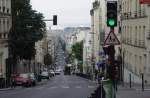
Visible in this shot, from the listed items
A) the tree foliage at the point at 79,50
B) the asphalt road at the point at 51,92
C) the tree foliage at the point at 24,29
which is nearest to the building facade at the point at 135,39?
the asphalt road at the point at 51,92

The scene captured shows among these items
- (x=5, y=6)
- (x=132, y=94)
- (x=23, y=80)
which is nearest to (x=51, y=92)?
(x=132, y=94)

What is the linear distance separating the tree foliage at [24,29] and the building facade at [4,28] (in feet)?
6.19

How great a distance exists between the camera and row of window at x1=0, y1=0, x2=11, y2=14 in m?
68.3

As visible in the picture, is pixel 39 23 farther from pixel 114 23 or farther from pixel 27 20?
pixel 114 23

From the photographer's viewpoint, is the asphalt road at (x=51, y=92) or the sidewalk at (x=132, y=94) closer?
the sidewalk at (x=132, y=94)

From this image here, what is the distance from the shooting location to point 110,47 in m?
18.9

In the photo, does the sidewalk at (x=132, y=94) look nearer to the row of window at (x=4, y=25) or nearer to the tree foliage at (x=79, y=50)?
the row of window at (x=4, y=25)

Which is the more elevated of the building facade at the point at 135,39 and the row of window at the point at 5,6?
the row of window at the point at 5,6

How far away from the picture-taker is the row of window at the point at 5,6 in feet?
224

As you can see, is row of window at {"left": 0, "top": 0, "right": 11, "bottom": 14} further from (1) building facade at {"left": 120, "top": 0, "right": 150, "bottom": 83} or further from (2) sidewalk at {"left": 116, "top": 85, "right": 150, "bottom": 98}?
(2) sidewalk at {"left": 116, "top": 85, "right": 150, "bottom": 98}

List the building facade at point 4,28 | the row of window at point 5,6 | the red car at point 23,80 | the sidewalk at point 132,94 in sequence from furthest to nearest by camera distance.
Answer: the row of window at point 5,6 → the building facade at point 4,28 → the red car at point 23,80 → the sidewalk at point 132,94

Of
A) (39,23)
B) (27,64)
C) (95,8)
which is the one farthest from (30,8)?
(95,8)

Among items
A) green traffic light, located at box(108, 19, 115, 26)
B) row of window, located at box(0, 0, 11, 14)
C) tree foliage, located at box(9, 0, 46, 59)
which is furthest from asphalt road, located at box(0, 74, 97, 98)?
tree foliage, located at box(9, 0, 46, 59)

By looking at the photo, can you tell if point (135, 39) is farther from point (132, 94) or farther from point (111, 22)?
point (111, 22)
